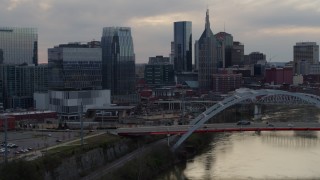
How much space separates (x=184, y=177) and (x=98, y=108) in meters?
17.1

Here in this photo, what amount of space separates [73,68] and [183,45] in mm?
59984

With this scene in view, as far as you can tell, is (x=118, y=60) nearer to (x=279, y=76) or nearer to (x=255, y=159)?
(x=255, y=159)

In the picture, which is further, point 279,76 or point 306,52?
point 306,52

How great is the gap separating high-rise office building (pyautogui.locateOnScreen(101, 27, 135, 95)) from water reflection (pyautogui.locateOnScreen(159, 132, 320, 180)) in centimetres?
1982

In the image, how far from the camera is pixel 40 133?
24750 mm

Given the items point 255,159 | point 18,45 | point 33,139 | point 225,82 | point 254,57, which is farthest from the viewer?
point 254,57

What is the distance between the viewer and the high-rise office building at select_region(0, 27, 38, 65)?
4550 cm

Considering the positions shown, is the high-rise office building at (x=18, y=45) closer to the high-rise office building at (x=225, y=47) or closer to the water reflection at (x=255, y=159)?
the water reflection at (x=255, y=159)

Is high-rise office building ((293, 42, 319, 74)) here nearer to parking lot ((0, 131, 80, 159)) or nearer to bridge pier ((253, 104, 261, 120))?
bridge pier ((253, 104, 261, 120))

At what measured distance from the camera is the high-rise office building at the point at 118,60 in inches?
1858

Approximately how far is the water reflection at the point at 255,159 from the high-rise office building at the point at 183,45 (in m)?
69.8

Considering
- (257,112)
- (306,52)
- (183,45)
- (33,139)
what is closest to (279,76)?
(183,45)

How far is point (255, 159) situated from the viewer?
22094 millimetres

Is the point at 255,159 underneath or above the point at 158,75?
underneath
